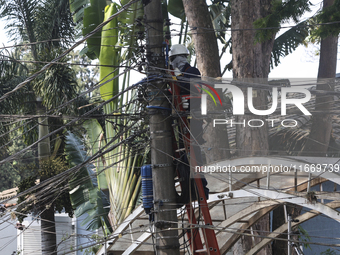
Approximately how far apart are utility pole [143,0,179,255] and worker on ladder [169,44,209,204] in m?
0.22

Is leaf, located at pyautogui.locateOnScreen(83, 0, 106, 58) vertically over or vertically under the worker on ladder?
over

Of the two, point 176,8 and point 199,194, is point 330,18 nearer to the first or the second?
point 199,194

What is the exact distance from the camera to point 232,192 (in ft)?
26.1

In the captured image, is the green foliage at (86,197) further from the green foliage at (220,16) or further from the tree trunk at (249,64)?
the green foliage at (220,16)

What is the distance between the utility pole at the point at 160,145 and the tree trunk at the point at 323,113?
5.52 m

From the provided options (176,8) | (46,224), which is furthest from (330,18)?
(46,224)

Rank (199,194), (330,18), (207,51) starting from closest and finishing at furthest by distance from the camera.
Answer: (199,194)
(330,18)
(207,51)

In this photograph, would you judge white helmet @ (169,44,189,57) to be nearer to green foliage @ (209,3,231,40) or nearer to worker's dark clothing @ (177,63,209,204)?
worker's dark clothing @ (177,63,209,204)

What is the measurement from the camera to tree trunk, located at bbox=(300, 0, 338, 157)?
10.8 m

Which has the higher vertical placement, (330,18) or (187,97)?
(330,18)

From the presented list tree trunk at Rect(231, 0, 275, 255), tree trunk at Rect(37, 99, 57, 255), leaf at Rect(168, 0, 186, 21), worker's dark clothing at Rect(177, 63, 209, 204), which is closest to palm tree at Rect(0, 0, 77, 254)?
tree trunk at Rect(37, 99, 57, 255)

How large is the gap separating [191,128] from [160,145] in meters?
0.87

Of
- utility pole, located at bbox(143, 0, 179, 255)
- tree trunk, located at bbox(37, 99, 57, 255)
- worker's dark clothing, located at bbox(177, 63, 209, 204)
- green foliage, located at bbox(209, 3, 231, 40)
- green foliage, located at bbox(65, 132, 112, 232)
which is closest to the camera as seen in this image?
utility pole, located at bbox(143, 0, 179, 255)

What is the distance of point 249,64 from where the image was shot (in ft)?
34.0
